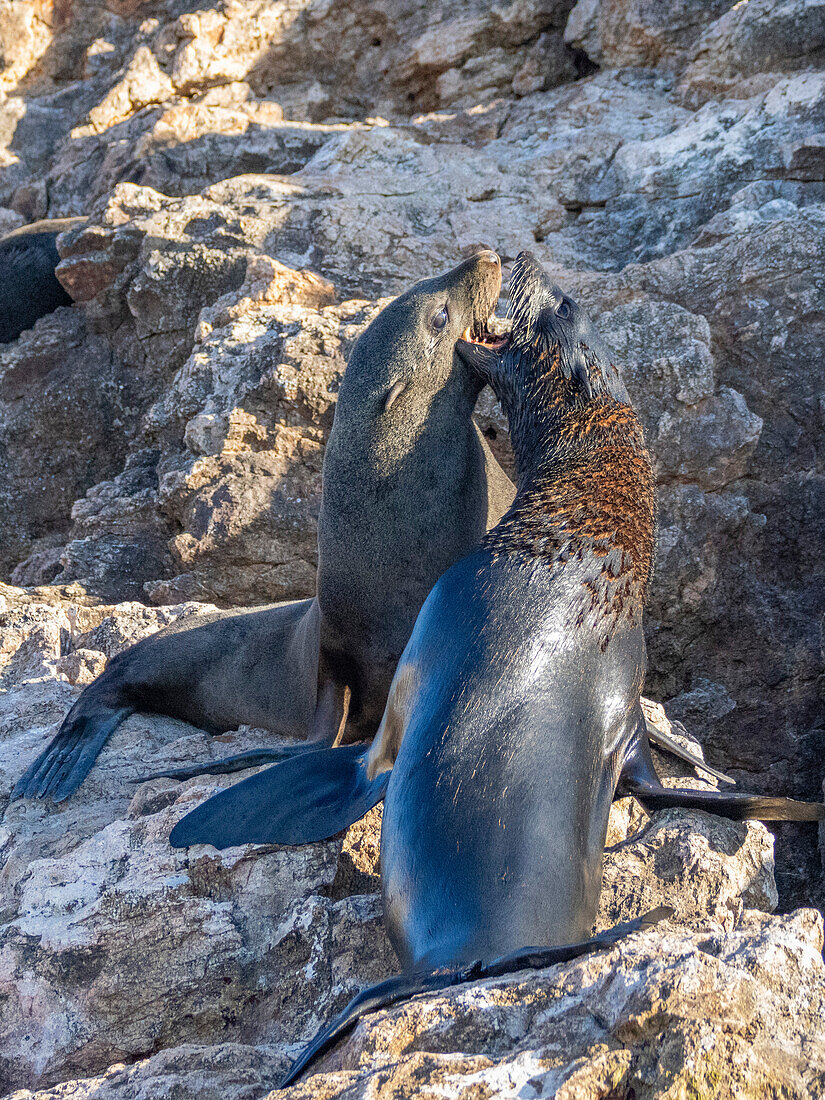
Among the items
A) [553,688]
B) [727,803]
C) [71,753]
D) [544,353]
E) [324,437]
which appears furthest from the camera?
[324,437]

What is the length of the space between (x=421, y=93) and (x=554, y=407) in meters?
7.35

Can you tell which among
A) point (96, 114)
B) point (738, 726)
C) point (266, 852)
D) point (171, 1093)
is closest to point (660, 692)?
point (738, 726)

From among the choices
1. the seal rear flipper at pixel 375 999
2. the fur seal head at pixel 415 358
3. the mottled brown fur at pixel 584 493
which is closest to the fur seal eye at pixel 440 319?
the fur seal head at pixel 415 358

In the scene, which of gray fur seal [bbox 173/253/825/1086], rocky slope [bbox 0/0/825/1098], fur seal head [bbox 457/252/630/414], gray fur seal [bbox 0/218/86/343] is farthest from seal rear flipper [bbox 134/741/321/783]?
gray fur seal [bbox 0/218/86/343]

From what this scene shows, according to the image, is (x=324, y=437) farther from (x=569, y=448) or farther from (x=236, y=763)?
(x=569, y=448)

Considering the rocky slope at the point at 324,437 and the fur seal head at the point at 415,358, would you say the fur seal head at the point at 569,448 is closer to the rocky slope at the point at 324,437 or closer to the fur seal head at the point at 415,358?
the fur seal head at the point at 415,358

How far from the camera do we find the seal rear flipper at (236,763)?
3408mm

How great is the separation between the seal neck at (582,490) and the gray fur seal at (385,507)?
20.3 inches

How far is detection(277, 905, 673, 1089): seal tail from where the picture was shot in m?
1.64

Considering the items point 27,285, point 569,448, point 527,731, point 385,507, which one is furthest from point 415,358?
point 27,285

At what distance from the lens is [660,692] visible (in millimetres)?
5242

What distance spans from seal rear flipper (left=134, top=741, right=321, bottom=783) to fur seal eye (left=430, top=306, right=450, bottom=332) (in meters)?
1.74

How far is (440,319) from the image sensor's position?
398 centimetres

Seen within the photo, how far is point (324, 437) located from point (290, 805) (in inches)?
124
